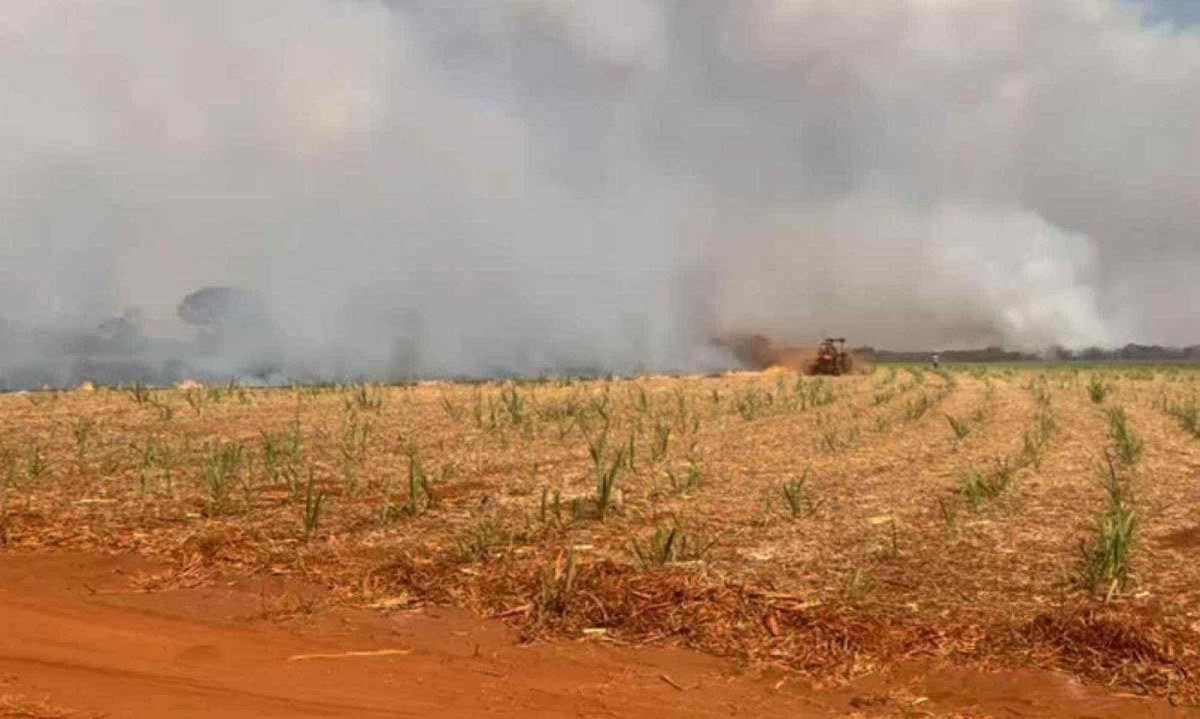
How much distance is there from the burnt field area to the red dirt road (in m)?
0.13

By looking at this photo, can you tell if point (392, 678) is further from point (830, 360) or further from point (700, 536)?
point (830, 360)

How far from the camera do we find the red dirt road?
4.88m

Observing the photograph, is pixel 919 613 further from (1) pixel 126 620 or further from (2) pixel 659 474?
(2) pixel 659 474

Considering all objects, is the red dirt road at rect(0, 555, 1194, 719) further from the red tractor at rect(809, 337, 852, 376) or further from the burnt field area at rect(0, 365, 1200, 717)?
the red tractor at rect(809, 337, 852, 376)

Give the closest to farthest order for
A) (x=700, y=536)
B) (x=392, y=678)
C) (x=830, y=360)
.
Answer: (x=392, y=678), (x=700, y=536), (x=830, y=360)

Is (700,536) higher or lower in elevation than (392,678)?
higher

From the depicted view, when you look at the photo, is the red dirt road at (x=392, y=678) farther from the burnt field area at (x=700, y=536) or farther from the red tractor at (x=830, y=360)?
the red tractor at (x=830, y=360)

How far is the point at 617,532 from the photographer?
28.2 feet

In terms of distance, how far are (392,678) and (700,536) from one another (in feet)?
12.0

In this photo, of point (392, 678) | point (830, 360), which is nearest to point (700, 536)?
point (392, 678)

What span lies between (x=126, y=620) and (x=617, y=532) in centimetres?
381

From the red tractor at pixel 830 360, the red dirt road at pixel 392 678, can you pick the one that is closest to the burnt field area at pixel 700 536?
the red dirt road at pixel 392 678

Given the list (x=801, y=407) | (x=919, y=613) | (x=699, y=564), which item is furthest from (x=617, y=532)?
(x=801, y=407)

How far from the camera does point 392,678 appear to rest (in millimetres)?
5324
